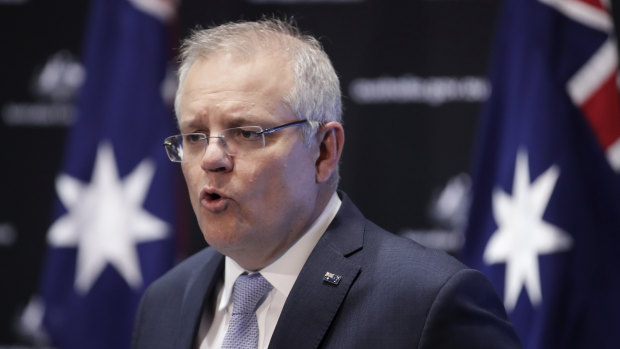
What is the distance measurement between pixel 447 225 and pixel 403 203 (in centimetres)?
26

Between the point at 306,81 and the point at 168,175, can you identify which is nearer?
the point at 306,81

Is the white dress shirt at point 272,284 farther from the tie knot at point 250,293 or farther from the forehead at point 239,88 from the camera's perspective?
the forehead at point 239,88

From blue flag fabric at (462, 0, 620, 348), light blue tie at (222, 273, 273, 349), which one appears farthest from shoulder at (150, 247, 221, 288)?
blue flag fabric at (462, 0, 620, 348)

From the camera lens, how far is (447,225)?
388 cm

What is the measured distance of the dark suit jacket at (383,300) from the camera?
1.67 m

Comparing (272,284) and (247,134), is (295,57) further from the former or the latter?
(272,284)

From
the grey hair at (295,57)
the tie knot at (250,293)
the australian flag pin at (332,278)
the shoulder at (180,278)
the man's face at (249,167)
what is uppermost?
the grey hair at (295,57)

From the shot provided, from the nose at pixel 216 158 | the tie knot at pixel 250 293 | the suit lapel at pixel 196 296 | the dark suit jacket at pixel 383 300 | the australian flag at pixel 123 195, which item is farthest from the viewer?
the australian flag at pixel 123 195

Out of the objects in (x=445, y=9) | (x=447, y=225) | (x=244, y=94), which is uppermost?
(x=445, y=9)

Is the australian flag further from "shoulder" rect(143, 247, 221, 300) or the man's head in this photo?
the man's head

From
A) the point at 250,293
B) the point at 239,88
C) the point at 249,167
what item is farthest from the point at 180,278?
the point at 239,88

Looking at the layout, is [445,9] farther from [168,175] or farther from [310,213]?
[310,213]

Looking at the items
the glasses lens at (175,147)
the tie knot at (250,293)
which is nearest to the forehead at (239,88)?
the glasses lens at (175,147)

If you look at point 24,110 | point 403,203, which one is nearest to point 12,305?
point 24,110
